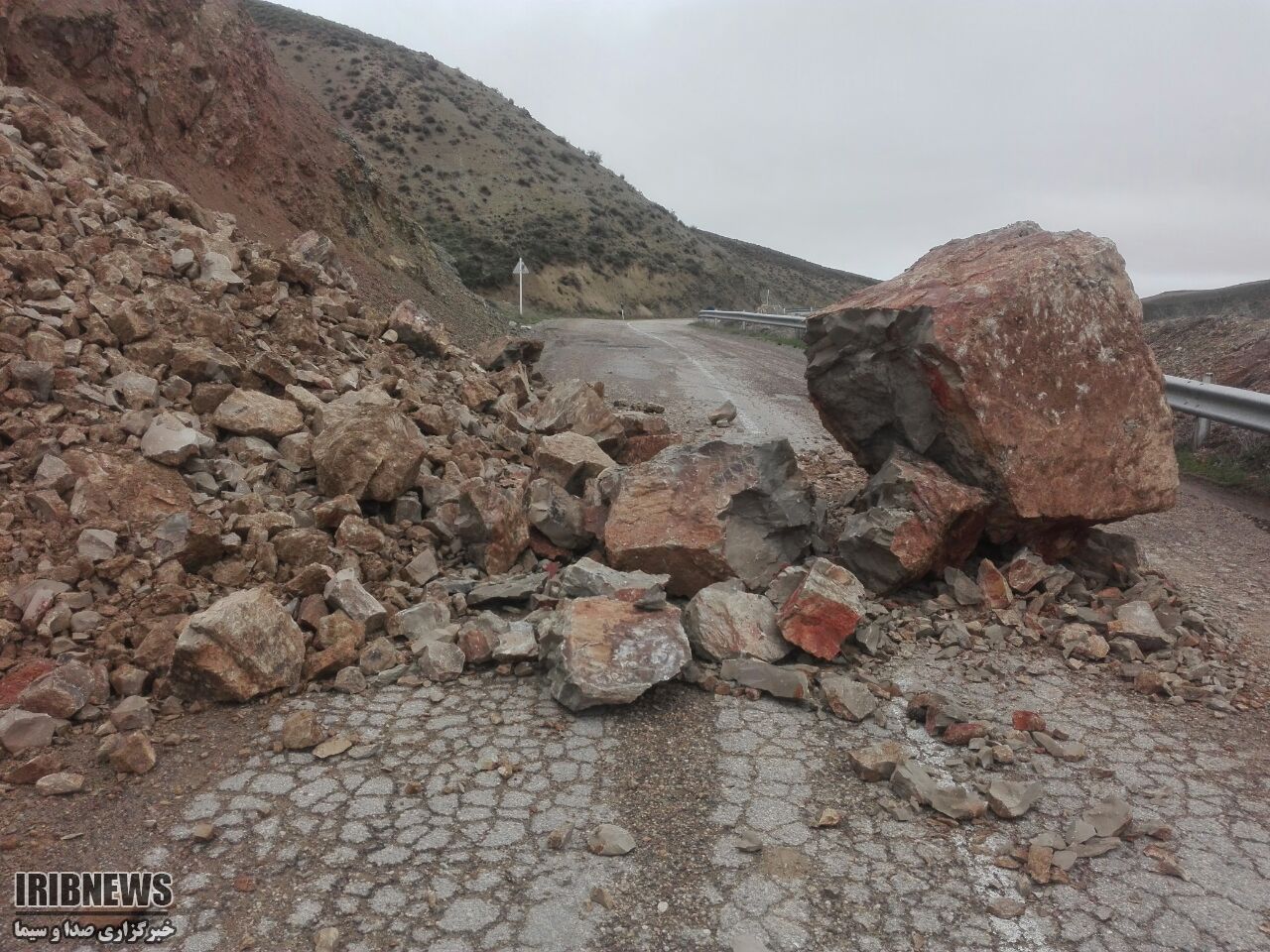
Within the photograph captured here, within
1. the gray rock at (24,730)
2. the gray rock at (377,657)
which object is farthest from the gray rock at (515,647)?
the gray rock at (24,730)

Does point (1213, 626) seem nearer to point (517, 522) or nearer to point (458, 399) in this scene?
point (517, 522)

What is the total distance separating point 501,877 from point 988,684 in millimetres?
2576

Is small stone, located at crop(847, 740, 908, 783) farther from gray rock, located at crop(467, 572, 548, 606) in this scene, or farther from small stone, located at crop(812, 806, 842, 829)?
gray rock, located at crop(467, 572, 548, 606)

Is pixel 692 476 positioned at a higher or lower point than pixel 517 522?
higher

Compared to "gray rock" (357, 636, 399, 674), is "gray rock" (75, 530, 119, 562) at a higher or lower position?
higher

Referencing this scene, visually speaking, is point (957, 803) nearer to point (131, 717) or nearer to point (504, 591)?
point (504, 591)

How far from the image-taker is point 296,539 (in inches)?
180

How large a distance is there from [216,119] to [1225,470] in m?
13.2

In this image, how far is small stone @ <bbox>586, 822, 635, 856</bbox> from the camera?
2.94m

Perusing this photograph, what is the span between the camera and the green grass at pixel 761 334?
20.0 m

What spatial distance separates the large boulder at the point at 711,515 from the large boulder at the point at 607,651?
0.76 metres

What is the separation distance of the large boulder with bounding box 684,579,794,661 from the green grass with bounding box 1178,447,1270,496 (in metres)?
5.51

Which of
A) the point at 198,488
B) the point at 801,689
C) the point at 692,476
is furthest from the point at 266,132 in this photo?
the point at 801,689

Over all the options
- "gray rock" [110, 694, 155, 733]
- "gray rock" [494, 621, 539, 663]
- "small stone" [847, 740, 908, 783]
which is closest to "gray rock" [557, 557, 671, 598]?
"gray rock" [494, 621, 539, 663]
